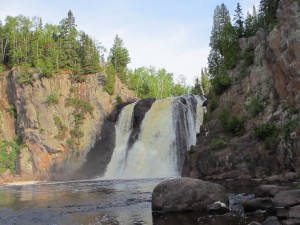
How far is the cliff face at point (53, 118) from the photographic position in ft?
228

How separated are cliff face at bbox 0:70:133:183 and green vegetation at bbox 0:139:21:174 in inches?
57.8

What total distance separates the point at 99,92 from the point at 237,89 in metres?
32.9

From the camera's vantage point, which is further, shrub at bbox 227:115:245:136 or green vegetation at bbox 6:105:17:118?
green vegetation at bbox 6:105:17:118

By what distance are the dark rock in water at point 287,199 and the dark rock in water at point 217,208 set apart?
8.73ft

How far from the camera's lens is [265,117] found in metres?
45.1

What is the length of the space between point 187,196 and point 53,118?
181ft

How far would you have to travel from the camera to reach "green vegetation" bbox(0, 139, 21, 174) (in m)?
70.1

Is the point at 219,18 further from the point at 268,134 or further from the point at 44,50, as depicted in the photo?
the point at 268,134

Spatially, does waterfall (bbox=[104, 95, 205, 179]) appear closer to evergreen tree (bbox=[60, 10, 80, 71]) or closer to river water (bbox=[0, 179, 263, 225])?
evergreen tree (bbox=[60, 10, 80, 71])

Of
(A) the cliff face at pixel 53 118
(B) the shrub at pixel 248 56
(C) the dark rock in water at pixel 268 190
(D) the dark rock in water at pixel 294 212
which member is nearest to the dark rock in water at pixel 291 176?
(C) the dark rock in water at pixel 268 190

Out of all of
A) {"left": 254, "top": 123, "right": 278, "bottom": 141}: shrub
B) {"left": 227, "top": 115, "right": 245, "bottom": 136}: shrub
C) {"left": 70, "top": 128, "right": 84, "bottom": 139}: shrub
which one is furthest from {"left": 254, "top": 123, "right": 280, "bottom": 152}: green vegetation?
{"left": 70, "top": 128, "right": 84, "bottom": 139}: shrub

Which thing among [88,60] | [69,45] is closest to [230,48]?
[88,60]

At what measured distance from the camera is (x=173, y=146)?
58.3 meters

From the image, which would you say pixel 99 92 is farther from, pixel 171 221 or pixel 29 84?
pixel 171 221
